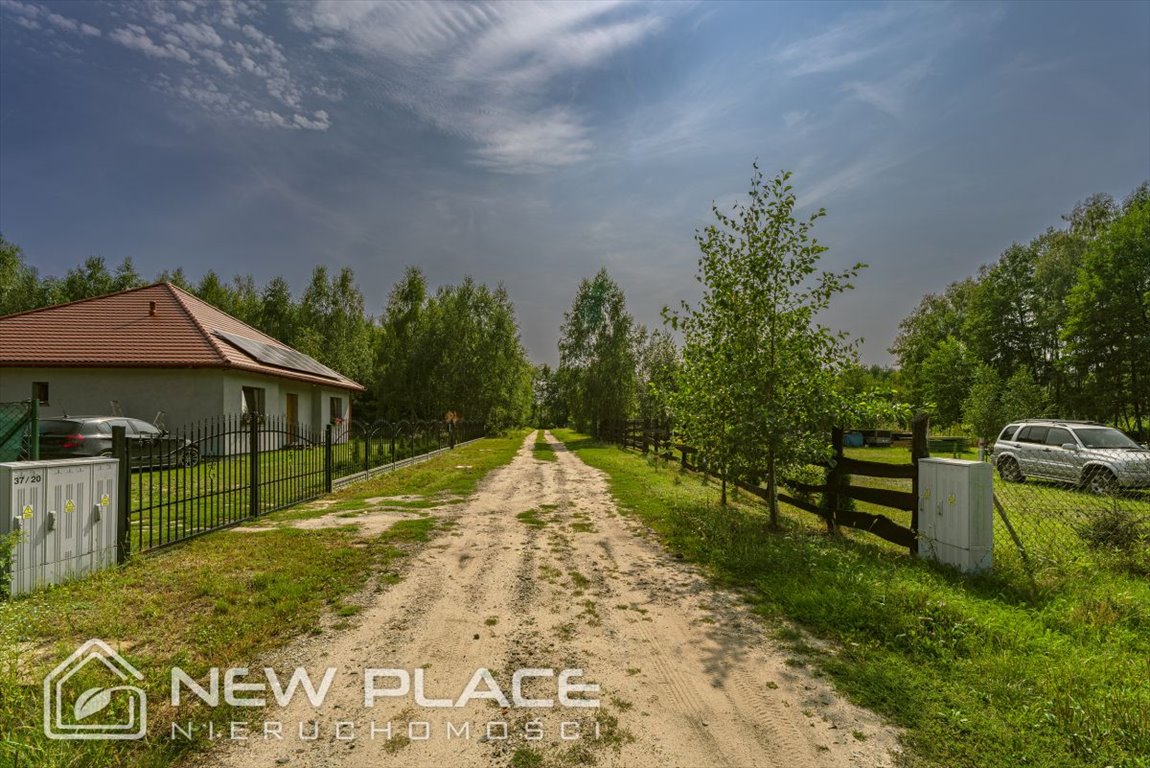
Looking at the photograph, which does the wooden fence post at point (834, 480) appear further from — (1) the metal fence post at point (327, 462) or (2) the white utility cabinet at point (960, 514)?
(1) the metal fence post at point (327, 462)

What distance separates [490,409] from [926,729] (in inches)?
1514

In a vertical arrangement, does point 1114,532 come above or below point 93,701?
above

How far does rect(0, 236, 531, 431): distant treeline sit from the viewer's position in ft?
120

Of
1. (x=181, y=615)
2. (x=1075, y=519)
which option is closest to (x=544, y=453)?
(x=1075, y=519)

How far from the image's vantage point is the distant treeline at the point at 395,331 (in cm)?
3647

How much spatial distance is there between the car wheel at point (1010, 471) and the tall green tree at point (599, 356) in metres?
21.4

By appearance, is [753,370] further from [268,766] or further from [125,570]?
[125,570]

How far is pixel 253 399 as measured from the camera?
1933 centimetres

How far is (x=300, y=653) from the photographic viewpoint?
151 inches

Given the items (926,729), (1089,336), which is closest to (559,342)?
(1089,336)

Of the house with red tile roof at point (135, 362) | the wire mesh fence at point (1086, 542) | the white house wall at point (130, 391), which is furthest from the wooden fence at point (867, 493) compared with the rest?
the white house wall at point (130, 391)

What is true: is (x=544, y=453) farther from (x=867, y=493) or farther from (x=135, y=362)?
(x=867, y=493)

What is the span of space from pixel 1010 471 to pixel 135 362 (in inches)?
1138

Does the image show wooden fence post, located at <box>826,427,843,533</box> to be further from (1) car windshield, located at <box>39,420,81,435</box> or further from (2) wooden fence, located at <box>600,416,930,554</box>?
(1) car windshield, located at <box>39,420,81,435</box>
